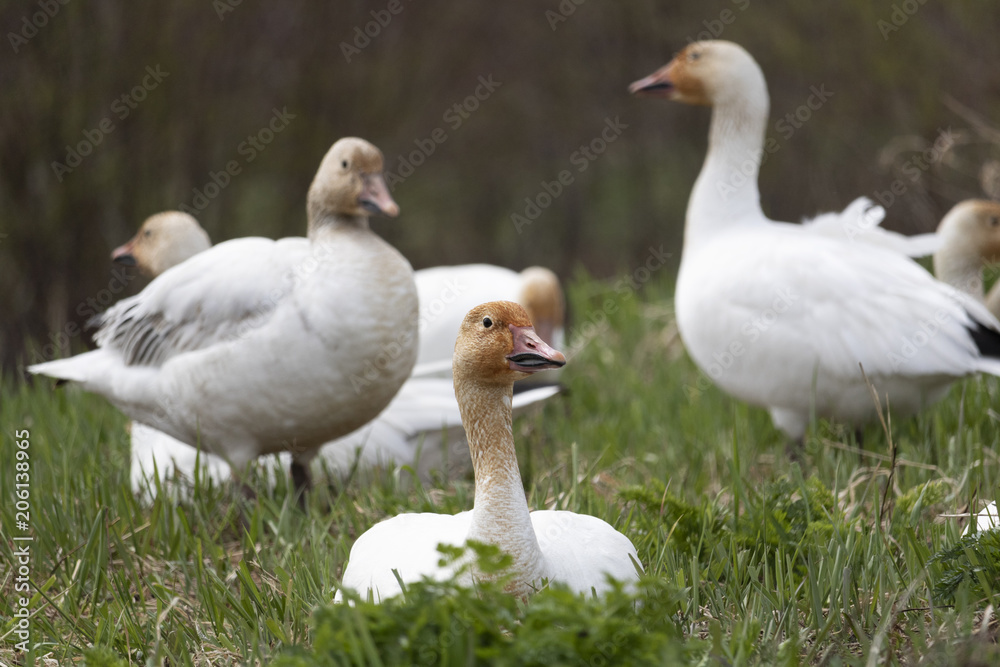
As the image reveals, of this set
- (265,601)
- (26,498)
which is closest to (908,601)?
(265,601)

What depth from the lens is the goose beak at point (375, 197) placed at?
12.6 feet

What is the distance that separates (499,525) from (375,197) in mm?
1891

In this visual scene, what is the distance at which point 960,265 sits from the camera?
5055 mm

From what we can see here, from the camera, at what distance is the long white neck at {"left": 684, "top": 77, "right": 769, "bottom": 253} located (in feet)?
16.4

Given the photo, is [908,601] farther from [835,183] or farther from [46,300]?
[835,183]

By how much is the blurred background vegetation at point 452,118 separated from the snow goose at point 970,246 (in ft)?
2.75

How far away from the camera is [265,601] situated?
8.79 feet

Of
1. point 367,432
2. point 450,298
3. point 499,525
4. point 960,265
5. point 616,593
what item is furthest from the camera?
point 450,298

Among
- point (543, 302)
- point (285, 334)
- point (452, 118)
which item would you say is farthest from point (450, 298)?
point (452, 118)

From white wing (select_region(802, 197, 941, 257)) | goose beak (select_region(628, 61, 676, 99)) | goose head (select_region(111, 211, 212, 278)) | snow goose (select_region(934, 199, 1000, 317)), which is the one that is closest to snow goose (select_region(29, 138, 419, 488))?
goose head (select_region(111, 211, 212, 278))

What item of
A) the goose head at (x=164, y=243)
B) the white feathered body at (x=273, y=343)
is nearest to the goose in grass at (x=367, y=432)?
the goose head at (x=164, y=243)

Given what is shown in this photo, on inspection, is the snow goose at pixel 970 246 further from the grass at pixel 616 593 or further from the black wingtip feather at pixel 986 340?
the black wingtip feather at pixel 986 340

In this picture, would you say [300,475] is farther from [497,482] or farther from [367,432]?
[497,482]

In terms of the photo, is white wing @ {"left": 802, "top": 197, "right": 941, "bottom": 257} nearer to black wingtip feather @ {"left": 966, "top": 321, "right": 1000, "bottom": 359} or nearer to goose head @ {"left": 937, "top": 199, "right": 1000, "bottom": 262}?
goose head @ {"left": 937, "top": 199, "right": 1000, "bottom": 262}
